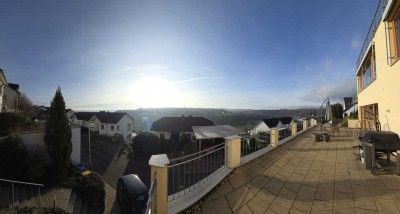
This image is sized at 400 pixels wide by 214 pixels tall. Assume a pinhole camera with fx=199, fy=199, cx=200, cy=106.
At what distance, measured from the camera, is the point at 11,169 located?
971 cm

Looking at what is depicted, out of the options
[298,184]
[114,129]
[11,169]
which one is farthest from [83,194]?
[114,129]

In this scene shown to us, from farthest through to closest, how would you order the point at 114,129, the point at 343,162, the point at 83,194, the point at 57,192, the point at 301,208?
the point at 114,129
the point at 83,194
the point at 57,192
the point at 343,162
the point at 301,208

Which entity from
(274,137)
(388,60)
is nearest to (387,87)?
(388,60)

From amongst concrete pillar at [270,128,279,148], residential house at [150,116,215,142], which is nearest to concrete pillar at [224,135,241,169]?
concrete pillar at [270,128,279,148]

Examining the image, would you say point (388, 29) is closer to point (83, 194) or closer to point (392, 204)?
point (392, 204)

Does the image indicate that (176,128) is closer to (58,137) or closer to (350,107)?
(58,137)

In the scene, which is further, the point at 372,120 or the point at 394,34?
the point at 372,120

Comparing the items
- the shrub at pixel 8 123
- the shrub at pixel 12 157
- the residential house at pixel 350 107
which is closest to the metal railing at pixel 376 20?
the residential house at pixel 350 107

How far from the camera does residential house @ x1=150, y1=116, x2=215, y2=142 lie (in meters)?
31.5

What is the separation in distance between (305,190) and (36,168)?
12.1 m

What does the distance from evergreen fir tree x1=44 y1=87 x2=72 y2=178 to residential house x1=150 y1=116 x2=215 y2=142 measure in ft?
62.2

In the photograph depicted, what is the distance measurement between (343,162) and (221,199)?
4.62m

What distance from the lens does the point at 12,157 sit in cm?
990

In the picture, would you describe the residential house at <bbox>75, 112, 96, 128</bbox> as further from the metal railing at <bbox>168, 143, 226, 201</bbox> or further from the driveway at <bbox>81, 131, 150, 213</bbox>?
the metal railing at <bbox>168, 143, 226, 201</bbox>
